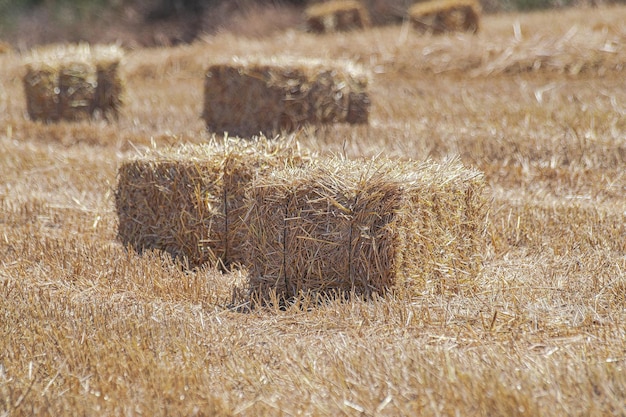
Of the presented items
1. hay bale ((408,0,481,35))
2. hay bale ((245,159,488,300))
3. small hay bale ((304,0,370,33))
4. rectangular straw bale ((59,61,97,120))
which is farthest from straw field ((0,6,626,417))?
small hay bale ((304,0,370,33))

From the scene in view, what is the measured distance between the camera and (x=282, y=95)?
9234 mm

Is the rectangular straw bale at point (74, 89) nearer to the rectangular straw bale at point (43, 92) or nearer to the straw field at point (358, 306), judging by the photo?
the rectangular straw bale at point (43, 92)

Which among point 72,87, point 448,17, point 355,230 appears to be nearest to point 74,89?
point 72,87

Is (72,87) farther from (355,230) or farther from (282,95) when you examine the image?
(355,230)

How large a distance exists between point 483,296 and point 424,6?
11174 millimetres

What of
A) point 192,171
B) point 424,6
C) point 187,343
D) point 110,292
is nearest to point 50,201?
point 192,171

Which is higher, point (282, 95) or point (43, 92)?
point (282, 95)

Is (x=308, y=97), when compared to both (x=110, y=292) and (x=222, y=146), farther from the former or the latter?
(x=110, y=292)

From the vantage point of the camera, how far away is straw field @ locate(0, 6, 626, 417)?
3723 mm

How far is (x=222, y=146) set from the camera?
6199mm

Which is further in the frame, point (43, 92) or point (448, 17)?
point (448, 17)

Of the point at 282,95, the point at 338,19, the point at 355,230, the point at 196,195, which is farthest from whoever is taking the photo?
the point at 338,19

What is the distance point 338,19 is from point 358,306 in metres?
13.5

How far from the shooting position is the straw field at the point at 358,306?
3723 millimetres
